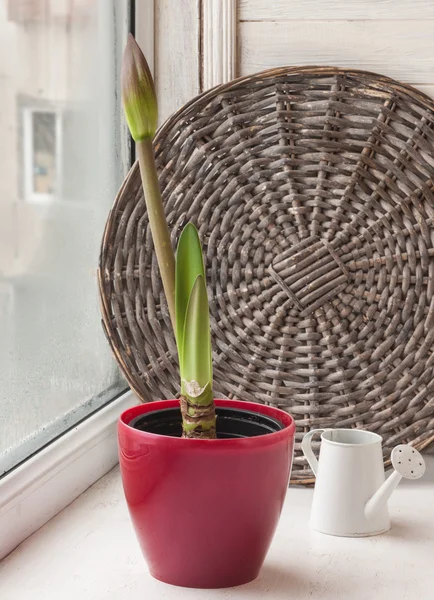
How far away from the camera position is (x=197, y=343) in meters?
0.66

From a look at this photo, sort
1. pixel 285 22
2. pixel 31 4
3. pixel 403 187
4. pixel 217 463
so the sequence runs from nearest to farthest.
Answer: pixel 217 463
pixel 31 4
pixel 403 187
pixel 285 22

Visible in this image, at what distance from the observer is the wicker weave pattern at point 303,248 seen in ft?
3.30

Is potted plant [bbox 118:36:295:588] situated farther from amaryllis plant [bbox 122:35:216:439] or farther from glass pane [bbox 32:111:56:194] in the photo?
glass pane [bbox 32:111:56:194]

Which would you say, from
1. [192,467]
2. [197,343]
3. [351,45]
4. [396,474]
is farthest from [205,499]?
[351,45]

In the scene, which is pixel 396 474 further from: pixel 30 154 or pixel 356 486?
pixel 30 154

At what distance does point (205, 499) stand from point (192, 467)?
3cm

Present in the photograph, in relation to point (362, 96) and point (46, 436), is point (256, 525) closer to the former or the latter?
point (46, 436)

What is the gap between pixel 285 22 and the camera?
3.67 ft

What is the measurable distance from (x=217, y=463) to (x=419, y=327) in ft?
1.43

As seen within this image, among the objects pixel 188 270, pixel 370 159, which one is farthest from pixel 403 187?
pixel 188 270

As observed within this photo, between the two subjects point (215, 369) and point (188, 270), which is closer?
point (188, 270)

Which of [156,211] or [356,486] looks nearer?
[156,211]

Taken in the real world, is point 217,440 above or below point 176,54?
below

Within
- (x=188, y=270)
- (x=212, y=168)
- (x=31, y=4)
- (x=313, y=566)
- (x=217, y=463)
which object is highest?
(x=31, y=4)
